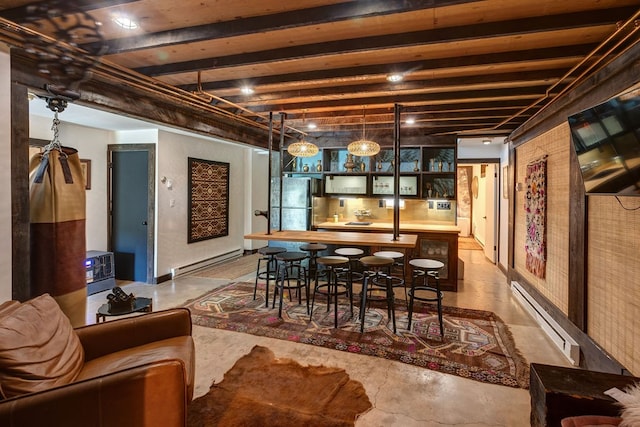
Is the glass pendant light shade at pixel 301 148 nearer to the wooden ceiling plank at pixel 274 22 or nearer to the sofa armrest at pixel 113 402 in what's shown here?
the wooden ceiling plank at pixel 274 22

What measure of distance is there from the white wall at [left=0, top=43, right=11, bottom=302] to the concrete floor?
146cm

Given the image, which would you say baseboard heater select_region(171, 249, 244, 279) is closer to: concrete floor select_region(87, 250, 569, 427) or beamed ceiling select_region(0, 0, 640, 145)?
concrete floor select_region(87, 250, 569, 427)

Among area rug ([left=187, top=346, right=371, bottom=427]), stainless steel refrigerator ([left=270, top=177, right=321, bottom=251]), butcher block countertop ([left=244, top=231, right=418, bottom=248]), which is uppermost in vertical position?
stainless steel refrigerator ([left=270, top=177, right=321, bottom=251])

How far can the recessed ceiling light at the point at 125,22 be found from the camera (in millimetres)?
2246

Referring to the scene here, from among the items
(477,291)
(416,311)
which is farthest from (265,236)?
(477,291)

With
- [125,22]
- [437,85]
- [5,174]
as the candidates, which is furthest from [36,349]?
[437,85]

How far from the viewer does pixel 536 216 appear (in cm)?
400

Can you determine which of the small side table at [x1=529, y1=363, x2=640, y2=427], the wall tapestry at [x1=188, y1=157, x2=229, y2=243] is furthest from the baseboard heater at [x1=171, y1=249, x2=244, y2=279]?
the small side table at [x1=529, y1=363, x2=640, y2=427]

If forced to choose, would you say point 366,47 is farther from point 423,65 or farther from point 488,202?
point 488,202

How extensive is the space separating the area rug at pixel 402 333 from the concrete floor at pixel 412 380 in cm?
12

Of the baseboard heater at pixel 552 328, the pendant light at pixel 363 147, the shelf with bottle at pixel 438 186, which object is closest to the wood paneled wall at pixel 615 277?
the baseboard heater at pixel 552 328

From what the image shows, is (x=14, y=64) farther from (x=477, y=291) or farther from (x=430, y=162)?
(x=477, y=291)

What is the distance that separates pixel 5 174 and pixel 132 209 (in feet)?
9.44

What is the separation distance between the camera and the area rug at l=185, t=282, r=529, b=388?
108 inches
